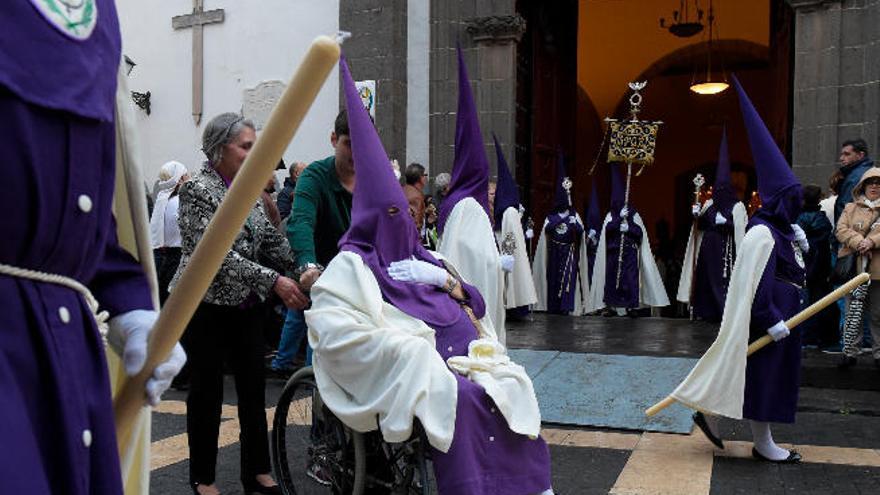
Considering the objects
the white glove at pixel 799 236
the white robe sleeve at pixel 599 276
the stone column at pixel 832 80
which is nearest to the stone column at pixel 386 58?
the white robe sleeve at pixel 599 276

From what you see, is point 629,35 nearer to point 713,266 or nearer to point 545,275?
point 545,275

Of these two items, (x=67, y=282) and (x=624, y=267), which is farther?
(x=624, y=267)

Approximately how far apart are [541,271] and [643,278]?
4.70ft

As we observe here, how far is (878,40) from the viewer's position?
33.6 feet

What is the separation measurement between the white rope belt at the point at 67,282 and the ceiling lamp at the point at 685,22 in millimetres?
15199

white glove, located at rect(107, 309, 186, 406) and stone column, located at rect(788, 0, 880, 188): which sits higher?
stone column, located at rect(788, 0, 880, 188)

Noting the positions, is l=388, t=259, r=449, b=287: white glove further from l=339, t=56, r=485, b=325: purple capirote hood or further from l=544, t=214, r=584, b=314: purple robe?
l=544, t=214, r=584, b=314: purple robe

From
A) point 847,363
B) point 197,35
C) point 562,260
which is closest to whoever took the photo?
point 847,363

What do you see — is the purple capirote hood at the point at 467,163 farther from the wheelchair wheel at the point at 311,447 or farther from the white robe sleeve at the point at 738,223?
the white robe sleeve at the point at 738,223

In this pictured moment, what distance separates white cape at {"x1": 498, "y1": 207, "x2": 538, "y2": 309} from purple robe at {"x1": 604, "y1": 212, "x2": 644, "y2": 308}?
2.70 metres

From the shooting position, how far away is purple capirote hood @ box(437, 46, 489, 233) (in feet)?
22.0

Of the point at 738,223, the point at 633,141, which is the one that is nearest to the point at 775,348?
the point at 738,223

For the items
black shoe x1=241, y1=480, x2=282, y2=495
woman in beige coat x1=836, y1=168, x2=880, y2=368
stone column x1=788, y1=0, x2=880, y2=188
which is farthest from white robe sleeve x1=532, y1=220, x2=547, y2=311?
black shoe x1=241, y1=480, x2=282, y2=495

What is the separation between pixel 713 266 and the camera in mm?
11906
